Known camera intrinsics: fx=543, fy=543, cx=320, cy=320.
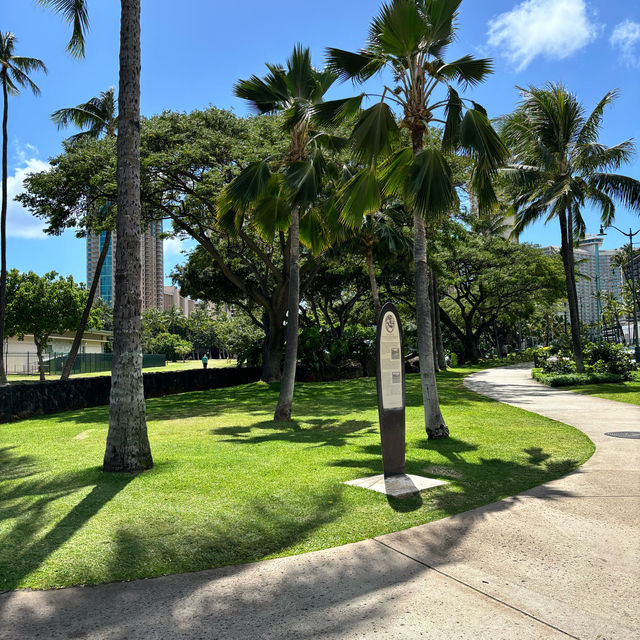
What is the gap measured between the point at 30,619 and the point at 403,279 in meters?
27.2

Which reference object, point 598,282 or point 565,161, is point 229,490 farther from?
point 598,282

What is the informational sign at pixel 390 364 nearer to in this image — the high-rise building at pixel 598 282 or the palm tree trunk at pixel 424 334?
the palm tree trunk at pixel 424 334

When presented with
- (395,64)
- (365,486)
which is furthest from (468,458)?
(395,64)

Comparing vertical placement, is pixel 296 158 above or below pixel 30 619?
above

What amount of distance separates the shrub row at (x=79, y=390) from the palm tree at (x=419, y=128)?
1013 centimetres

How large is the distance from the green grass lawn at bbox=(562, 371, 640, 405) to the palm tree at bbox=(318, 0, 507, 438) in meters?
8.35

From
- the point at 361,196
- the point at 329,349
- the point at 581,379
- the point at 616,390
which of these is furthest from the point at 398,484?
the point at 329,349

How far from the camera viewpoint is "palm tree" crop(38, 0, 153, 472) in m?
6.82

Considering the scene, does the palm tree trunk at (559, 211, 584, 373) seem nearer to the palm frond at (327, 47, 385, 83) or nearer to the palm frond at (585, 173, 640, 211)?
the palm frond at (585, 173, 640, 211)

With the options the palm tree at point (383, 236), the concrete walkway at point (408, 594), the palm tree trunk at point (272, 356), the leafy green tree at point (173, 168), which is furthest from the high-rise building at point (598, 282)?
the concrete walkway at point (408, 594)

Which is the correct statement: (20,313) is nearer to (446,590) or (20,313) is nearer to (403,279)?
(403,279)

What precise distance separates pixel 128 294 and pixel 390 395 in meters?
3.55

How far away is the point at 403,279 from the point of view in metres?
29.4

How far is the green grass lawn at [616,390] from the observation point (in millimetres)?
14866
